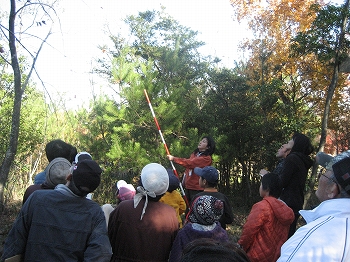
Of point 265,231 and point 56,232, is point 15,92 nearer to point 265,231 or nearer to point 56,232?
point 56,232

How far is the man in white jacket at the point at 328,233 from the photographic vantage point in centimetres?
105

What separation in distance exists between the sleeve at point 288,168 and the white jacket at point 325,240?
244 cm

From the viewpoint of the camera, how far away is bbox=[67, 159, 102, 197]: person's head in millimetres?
2012

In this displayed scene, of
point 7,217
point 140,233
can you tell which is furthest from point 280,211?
point 7,217

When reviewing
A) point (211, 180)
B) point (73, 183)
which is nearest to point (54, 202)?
point (73, 183)

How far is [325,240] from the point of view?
1077mm

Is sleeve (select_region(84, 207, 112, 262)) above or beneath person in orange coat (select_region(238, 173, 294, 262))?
above

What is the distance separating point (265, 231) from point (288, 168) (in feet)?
3.05

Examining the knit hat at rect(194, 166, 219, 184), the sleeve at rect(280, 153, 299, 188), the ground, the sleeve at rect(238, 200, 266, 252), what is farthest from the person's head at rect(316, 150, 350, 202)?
the ground

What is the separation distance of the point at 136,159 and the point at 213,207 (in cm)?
506

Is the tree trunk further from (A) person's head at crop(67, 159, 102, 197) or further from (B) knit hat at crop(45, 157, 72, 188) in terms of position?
(A) person's head at crop(67, 159, 102, 197)

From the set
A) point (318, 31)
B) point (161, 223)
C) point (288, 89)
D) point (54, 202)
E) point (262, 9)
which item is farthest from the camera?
point (262, 9)

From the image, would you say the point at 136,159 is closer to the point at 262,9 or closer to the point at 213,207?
the point at 213,207

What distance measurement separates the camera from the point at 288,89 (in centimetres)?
968
